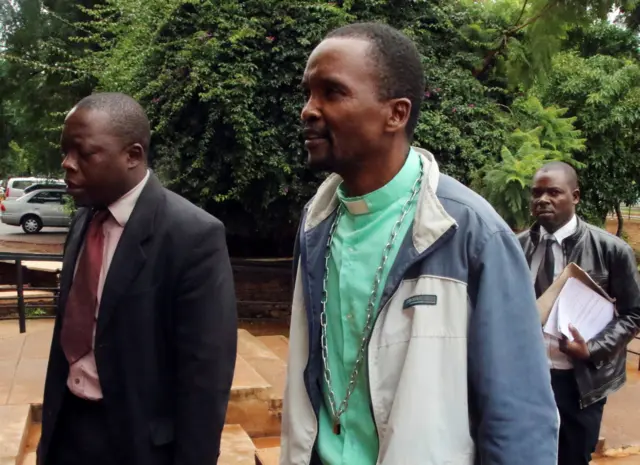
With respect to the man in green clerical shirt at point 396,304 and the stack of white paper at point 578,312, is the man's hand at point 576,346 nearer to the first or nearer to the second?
the stack of white paper at point 578,312

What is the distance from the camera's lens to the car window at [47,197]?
86.0 feet

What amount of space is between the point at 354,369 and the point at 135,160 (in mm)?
1113

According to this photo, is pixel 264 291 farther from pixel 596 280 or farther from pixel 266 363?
pixel 596 280

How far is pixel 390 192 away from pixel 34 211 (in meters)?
26.9

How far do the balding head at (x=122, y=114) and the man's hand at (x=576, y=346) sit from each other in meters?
2.12

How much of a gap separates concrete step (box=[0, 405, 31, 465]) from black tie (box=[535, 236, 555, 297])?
10.1 feet

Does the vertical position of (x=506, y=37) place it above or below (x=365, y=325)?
above

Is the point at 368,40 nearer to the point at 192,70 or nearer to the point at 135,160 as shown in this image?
the point at 135,160

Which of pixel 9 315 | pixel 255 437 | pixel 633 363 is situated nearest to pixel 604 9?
pixel 633 363

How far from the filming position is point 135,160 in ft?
7.42

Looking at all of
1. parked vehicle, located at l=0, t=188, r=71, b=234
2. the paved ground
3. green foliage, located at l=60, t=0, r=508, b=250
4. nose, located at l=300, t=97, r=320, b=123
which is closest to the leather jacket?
nose, located at l=300, t=97, r=320, b=123

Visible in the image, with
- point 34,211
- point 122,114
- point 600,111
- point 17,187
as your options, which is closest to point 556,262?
point 122,114

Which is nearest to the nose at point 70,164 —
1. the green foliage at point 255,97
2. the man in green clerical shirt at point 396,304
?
the man in green clerical shirt at point 396,304

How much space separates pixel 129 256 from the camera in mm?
2186
